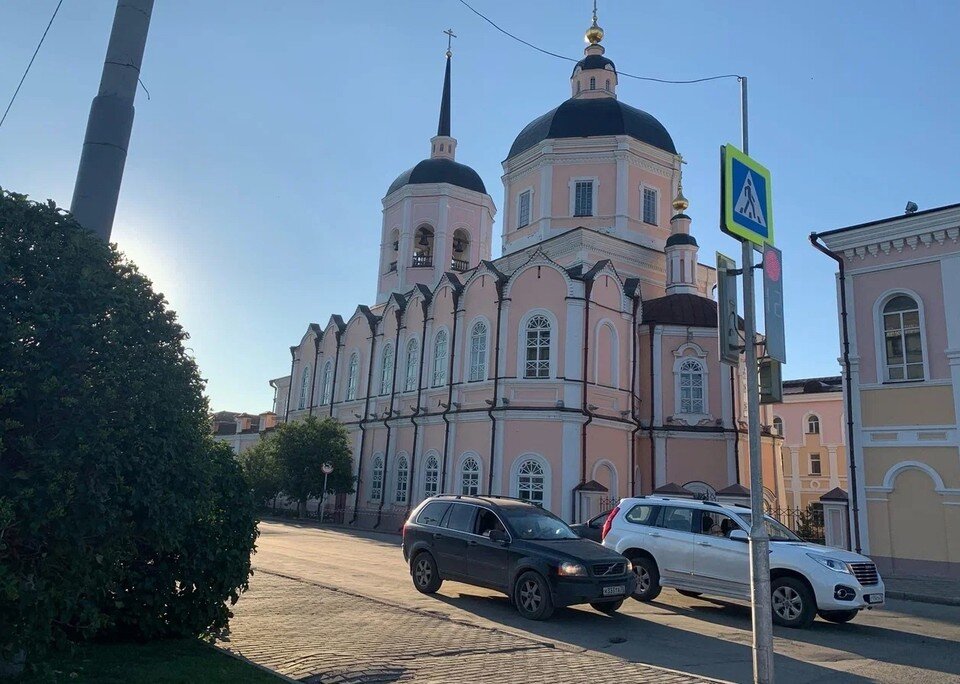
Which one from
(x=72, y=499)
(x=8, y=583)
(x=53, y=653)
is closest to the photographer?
Result: (x=8, y=583)

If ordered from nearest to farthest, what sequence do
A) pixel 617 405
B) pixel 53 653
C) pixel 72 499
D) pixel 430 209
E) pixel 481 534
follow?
pixel 72 499 < pixel 53 653 < pixel 481 534 < pixel 617 405 < pixel 430 209

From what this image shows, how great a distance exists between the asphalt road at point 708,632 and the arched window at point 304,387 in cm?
2817

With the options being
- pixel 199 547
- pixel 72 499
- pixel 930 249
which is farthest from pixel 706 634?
pixel 930 249

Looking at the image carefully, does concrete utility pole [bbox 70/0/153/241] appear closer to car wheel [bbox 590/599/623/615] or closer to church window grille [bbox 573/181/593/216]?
car wheel [bbox 590/599/623/615]

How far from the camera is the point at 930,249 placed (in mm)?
18891

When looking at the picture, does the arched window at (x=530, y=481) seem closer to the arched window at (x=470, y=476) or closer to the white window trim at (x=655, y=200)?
the arched window at (x=470, y=476)

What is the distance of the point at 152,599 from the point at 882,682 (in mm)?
7378

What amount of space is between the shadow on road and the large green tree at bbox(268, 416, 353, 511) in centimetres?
2346

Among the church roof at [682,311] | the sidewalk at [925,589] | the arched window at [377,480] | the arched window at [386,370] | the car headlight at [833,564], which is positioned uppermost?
the church roof at [682,311]

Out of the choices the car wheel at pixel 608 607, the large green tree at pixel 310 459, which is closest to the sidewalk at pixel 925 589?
the car wheel at pixel 608 607

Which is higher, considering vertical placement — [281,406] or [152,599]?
[281,406]

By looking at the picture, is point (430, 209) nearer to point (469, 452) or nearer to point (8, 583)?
point (469, 452)

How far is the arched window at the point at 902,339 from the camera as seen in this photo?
19.0m

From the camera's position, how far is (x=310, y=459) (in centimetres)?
3438
